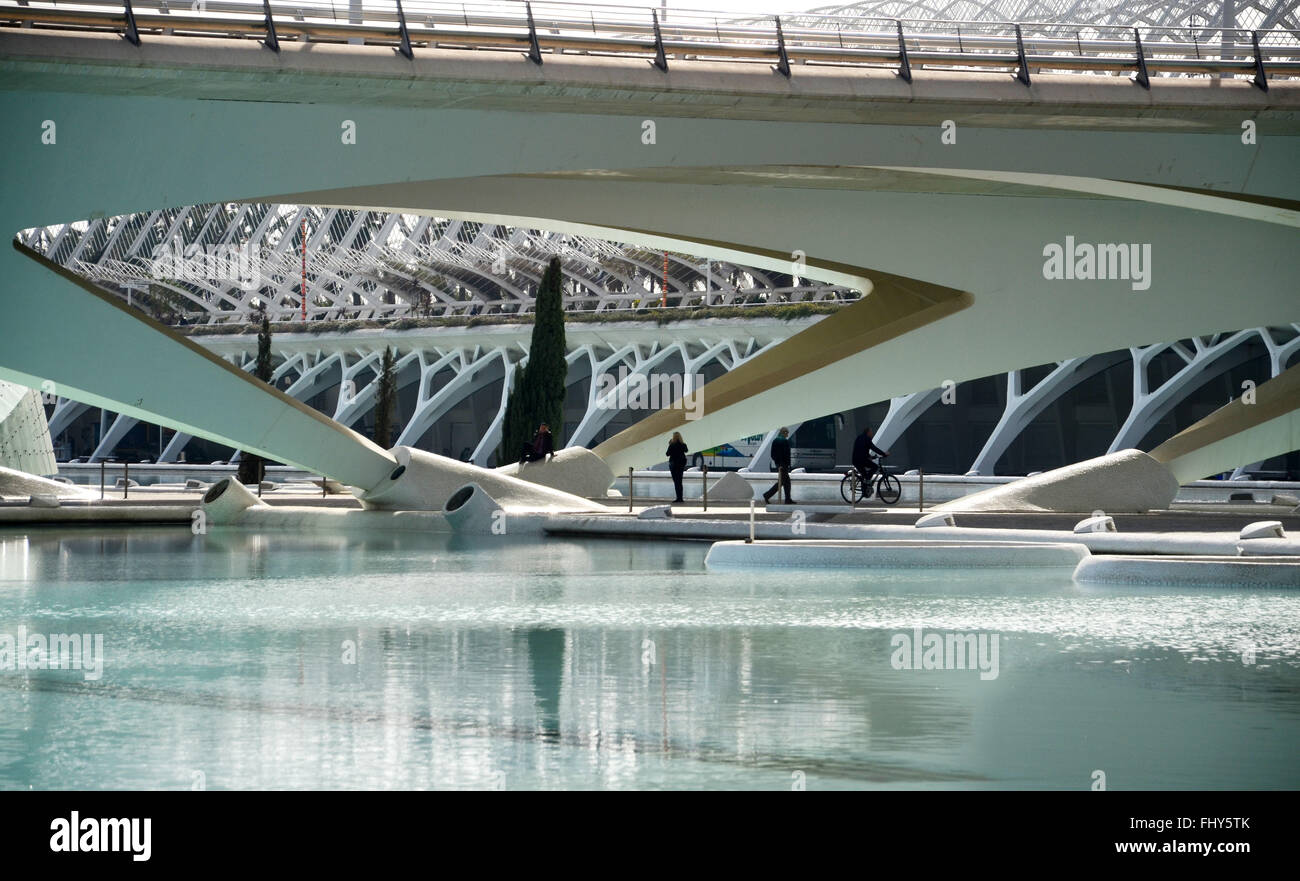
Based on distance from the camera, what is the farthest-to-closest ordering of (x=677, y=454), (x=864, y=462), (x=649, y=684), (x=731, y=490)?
1. (x=731, y=490)
2. (x=677, y=454)
3. (x=864, y=462)
4. (x=649, y=684)

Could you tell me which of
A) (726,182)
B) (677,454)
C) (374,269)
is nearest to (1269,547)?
(726,182)

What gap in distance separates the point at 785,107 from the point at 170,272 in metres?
63.2

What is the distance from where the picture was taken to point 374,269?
225 feet

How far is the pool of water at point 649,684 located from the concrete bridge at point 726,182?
550 centimetres

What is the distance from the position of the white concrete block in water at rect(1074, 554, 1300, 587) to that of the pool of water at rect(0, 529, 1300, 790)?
26 centimetres

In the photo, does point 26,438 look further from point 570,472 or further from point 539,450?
point 570,472

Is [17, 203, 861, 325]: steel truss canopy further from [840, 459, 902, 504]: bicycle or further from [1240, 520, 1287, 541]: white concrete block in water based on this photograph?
[1240, 520, 1287, 541]: white concrete block in water

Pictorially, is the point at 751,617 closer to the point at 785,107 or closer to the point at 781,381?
the point at 785,107

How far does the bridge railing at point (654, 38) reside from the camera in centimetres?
1695

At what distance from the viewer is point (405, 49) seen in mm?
17312

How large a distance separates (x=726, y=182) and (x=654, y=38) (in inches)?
130

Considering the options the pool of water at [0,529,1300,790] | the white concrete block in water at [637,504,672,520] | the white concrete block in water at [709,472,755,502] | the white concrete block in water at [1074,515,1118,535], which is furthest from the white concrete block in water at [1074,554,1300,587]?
the white concrete block in water at [709,472,755,502]

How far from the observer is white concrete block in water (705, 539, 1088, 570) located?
1448cm
